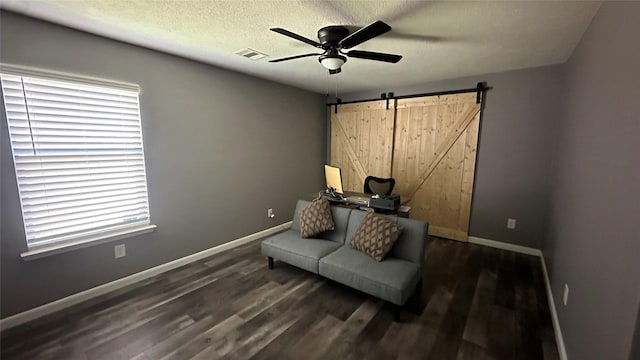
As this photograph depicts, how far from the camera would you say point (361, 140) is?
5.04 metres

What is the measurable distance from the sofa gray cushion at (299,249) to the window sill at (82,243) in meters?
1.34

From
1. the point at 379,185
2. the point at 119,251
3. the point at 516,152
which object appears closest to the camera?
the point at 119,251

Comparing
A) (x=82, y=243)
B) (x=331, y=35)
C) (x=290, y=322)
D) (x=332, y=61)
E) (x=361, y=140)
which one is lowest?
(x=290, y=322)

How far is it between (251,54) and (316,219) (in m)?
2.01

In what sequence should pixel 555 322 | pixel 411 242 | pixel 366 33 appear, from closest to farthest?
1. pixel 366 33
2. pixel 555 322
3. pixel 411 242

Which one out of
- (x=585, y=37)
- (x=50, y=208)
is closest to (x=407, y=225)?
(x=585, y=37)

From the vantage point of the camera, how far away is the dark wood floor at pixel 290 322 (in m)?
1.91

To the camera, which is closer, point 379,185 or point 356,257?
point 356,257

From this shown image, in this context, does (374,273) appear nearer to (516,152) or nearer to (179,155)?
(179,155)

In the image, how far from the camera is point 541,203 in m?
3.47

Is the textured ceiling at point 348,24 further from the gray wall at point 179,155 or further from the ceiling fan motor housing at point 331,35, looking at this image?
the gray wall at point 179,155

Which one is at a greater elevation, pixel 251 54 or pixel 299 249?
pixel 251 54

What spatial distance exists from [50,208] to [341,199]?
286 cm

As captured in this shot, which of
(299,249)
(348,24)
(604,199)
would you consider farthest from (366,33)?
(299,249)
